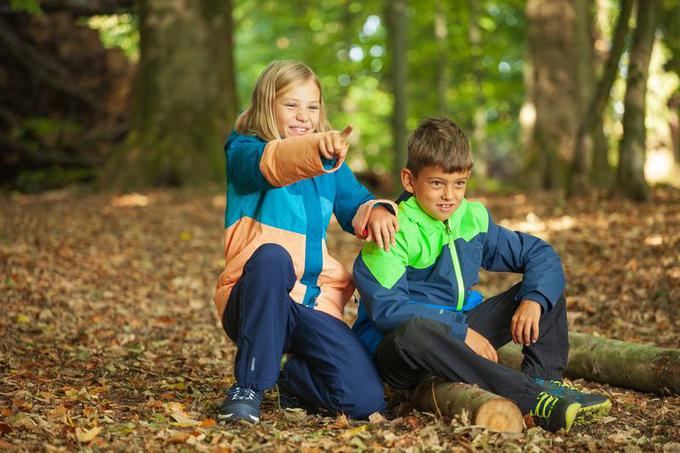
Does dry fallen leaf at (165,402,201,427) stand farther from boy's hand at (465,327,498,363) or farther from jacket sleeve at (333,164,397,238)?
boy's hand at (465,327,498,363)

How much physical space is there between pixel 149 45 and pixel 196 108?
1121mm

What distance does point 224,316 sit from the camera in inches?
145

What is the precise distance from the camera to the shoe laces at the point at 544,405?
11.3ft

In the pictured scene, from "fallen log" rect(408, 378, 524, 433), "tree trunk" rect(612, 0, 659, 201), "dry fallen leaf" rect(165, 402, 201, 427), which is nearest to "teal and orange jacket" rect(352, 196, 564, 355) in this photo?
"fallen log" rect(408, 378, 524, 433)

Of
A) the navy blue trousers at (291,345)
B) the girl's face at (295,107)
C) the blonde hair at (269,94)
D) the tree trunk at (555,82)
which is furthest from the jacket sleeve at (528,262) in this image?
the tree trunk at (555,82)

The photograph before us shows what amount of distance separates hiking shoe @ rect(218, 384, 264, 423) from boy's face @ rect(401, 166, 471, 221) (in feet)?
3.68

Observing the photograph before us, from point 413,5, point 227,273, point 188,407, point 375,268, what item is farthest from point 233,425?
point 413,5

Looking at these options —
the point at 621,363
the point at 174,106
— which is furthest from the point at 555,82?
the point at 621,363

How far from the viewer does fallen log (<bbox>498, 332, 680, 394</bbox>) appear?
4.02m

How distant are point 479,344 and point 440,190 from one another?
0.71m

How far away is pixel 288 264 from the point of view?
346 cm

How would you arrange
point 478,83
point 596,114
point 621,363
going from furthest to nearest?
point 478,83, point 596,114, point 621,363

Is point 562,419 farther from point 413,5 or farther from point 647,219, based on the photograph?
point 413,5

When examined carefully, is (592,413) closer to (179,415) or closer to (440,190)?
(440,190)
